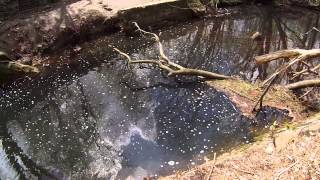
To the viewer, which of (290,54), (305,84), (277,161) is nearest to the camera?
(277,161)

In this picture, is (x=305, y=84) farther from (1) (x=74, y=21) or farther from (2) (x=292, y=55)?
(1) (x=74, y=21)

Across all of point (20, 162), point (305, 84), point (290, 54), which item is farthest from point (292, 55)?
point (20, 162)

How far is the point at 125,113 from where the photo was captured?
31.6 ft

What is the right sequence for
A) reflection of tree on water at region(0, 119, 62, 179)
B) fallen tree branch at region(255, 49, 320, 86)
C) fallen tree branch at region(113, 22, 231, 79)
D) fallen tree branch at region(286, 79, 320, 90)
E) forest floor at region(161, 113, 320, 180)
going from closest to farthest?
forest floor at region(161, 113, 320, 180), fallen tree branch at region(255, 49, 320, 86), reflection of tree on water at region(0, 119, 62, 179), fallen tree branch at region(286, 79, 320, 90), fallen tree branch at region(113, 22, 231, 79)

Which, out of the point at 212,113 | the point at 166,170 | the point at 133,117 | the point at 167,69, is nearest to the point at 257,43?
the point at 167,69

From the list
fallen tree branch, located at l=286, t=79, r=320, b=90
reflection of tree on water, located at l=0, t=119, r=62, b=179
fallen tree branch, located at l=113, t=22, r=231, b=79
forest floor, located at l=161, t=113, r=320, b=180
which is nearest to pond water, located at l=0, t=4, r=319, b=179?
reflection of tree on water, located at l=0, t=119, r=62, b=179

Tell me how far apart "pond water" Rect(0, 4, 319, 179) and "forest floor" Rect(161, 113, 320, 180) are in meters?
1.15

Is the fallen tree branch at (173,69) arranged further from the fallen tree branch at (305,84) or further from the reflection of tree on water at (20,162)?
the reflection of tree on water at (20,162)

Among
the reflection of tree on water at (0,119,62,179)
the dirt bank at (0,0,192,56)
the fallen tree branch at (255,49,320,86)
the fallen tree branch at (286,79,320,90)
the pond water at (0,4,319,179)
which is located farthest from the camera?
the dirt bank at (0,0,192,56)

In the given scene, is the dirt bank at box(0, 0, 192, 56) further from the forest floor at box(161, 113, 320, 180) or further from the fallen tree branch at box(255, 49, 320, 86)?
the fallen tree branch at box(255, 49, 320, 86)

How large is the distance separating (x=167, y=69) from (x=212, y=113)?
2105 millimetres

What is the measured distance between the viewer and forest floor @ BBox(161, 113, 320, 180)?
581cm

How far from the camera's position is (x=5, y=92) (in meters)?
10.6

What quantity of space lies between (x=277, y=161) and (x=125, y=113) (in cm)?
419
